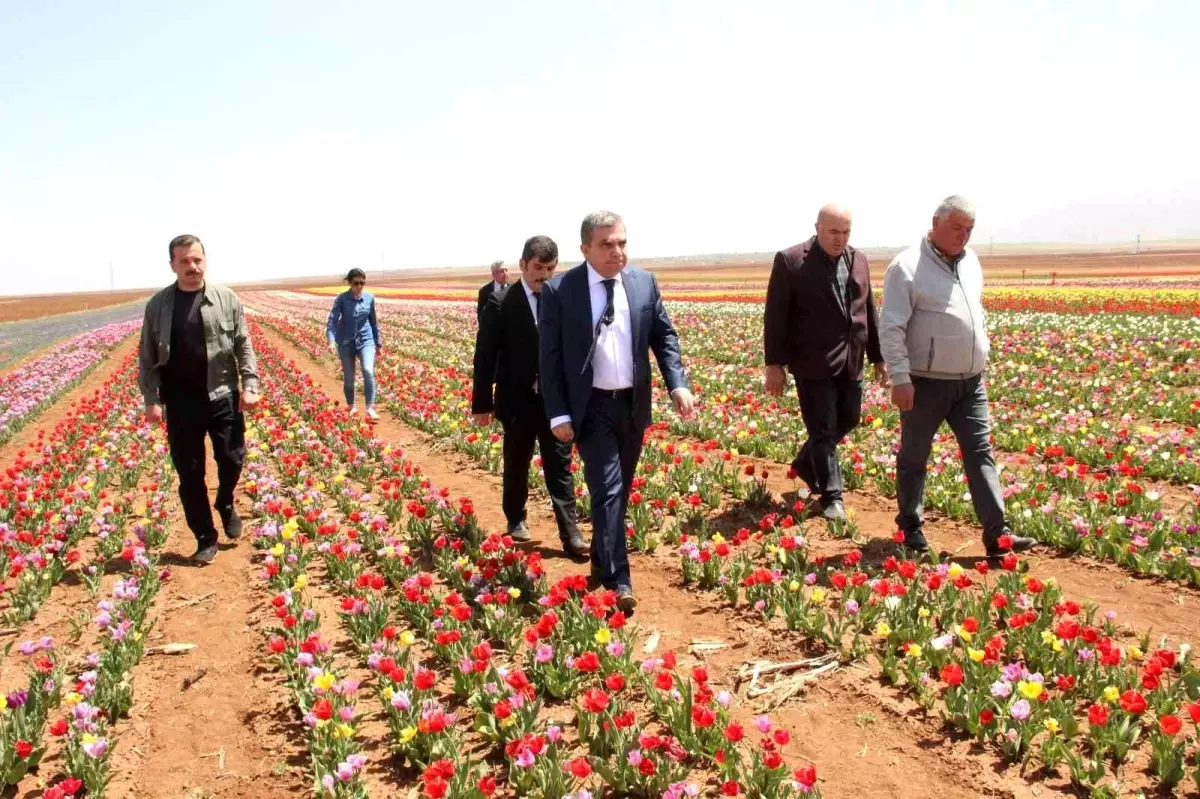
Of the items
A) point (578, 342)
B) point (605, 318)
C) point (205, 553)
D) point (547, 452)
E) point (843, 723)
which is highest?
point (605, 318)

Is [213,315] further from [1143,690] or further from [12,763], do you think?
[1143,690]

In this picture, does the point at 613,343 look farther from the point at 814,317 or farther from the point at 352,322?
the point at 352,322

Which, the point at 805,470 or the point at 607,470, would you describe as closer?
the point at 607,470

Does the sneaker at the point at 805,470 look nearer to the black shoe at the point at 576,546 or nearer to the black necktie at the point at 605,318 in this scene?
the black shoe at the point at 576,546

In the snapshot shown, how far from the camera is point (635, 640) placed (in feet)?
15.9

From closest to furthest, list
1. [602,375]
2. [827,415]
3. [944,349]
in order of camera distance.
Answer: [602,375]
[944,349]
[827,415]

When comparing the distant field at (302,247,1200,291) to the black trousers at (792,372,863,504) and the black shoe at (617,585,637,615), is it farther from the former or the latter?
the black shoe at (617,585,637,615)

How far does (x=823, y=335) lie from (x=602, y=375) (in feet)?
7.59

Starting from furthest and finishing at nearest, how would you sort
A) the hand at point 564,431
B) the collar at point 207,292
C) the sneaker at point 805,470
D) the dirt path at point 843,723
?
1. the sneaker at point 805,470
2. the collar at point 207,292
3. the hand at point 564,431
4. the dirt path at point 843,723

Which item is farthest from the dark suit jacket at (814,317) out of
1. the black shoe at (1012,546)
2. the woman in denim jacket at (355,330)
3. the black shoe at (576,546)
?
the woman in denim jacket at (355,330)

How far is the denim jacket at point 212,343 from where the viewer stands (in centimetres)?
634

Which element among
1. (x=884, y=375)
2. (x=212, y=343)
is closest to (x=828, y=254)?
(x=884, y=375)

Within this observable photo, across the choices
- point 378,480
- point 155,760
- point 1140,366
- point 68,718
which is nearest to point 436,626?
point 155,760

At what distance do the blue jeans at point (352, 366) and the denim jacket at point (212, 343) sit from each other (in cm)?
534
